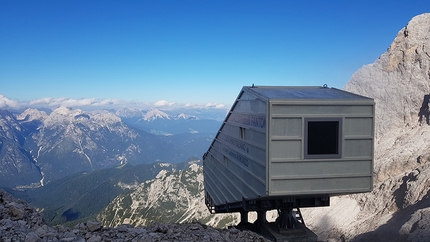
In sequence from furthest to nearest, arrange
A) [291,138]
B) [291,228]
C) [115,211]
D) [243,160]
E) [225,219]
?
[115,211], [225,219], [291,228], [243,160], [291,138]

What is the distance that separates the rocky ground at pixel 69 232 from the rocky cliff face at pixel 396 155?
14345 millimetres

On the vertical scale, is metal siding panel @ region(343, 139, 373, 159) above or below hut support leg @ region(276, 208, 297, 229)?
above

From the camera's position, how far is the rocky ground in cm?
677

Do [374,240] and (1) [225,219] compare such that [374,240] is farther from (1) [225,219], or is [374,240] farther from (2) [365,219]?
(1) [225,219]

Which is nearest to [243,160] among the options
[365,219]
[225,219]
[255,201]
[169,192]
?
[255,201]

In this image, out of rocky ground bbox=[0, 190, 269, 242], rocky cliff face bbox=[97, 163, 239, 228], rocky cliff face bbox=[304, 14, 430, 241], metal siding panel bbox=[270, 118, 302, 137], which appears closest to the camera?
rocky ground bbox=[0, 190, 269, 242]

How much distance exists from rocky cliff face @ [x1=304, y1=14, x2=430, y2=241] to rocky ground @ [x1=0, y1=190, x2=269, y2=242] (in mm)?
14345

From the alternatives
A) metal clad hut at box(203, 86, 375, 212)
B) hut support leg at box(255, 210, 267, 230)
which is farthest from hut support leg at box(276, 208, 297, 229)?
metal clad hut at box(203, 86, 375, 212)

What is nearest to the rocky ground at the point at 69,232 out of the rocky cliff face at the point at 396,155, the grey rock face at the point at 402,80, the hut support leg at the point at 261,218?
the hut support leg at the point at 261,218

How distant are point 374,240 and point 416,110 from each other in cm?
2236

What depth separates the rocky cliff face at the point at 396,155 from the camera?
79.7 feet

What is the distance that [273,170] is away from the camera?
7.82m

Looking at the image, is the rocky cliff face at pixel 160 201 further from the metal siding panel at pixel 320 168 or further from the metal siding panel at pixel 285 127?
the metal siding panel at pixel 285 127

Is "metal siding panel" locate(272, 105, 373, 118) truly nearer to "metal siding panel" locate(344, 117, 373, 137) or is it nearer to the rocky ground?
"metal siding panel" locate(344, 117, 373, 137)
